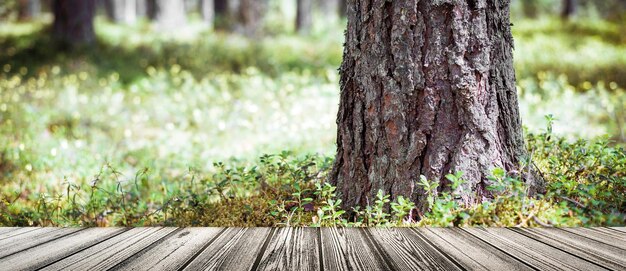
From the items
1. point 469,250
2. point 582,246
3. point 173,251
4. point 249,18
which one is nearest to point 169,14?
point 249,18

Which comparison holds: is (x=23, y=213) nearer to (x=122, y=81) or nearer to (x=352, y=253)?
(x=352, y=253)

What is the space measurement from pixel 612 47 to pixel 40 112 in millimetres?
12679

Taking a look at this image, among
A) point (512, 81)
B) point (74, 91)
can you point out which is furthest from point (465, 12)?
point (74, 91)

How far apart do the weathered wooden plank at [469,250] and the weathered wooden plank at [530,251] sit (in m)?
0.05

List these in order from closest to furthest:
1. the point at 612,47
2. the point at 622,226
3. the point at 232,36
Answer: the point at 622,226 → the point at 612,47 → the point at 232,36

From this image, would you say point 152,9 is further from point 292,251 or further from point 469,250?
point 469,250

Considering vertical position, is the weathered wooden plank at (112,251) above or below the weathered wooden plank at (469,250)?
below

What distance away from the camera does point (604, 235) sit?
263 centimetres

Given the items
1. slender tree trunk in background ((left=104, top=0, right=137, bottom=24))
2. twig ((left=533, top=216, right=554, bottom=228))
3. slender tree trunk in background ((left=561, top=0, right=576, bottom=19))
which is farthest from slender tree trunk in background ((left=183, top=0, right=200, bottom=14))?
twig ((left=533, top=216, right=554, bottom=228))

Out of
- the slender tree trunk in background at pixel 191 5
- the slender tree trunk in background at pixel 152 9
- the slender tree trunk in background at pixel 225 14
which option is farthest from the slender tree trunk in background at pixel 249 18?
the slender tree trunk in background at pixel 191 5

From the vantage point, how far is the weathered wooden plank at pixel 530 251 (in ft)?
7.22

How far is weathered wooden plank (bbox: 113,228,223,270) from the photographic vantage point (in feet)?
7.32

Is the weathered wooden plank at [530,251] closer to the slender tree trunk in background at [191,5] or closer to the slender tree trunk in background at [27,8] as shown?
the slender tree trunk in background at [27,8]

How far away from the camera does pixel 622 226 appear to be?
276 centimetres
